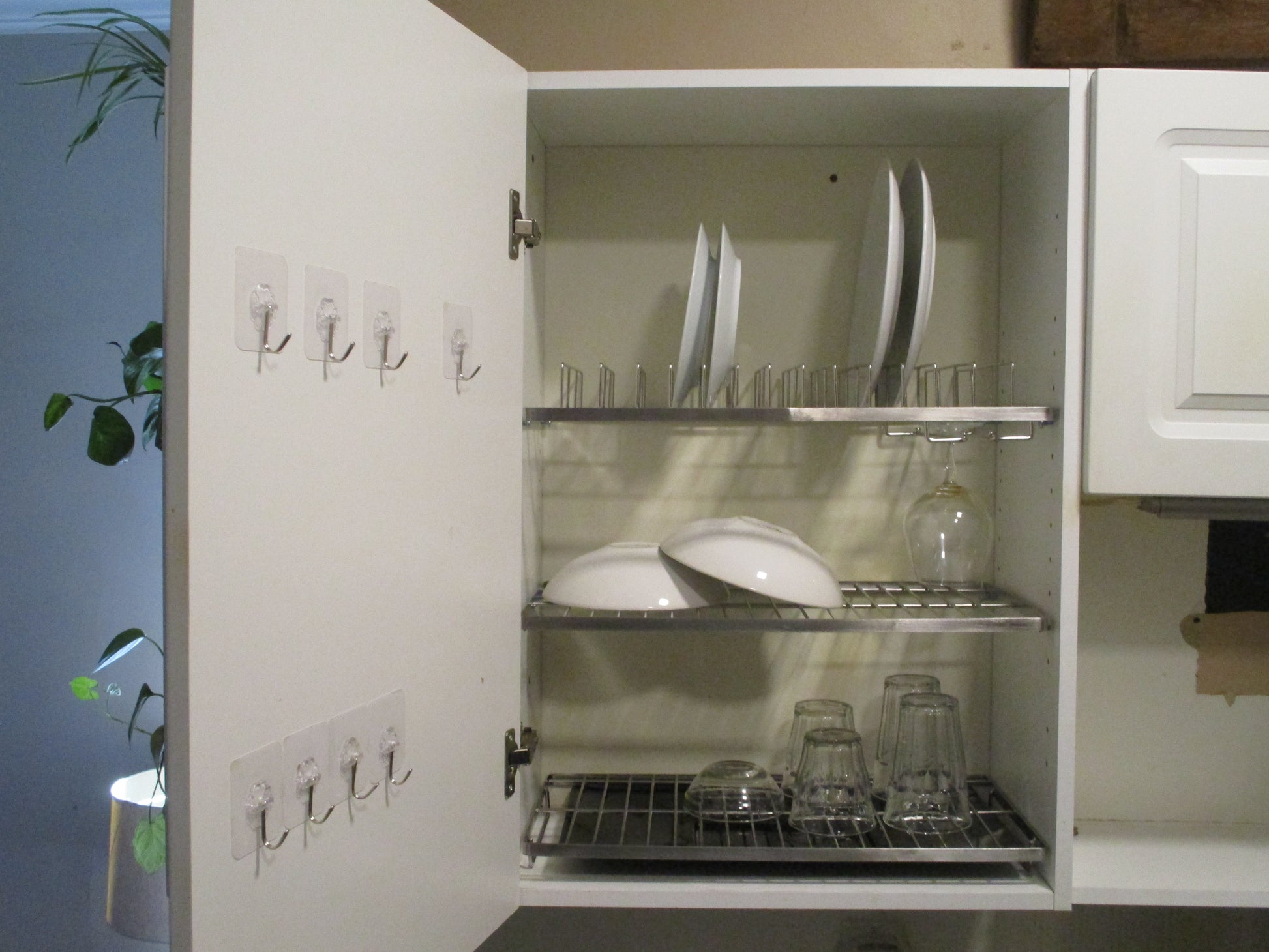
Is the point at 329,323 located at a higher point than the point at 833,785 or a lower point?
higher

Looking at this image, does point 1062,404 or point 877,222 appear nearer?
point 1062,404

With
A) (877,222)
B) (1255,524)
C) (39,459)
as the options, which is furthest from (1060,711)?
(39,459)

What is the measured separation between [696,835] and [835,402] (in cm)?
64

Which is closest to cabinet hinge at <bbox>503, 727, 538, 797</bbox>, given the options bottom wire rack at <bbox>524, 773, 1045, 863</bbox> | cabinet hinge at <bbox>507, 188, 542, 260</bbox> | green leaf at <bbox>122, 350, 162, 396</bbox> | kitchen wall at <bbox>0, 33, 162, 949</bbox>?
bottom wire rack at <bbox>524, 773, 1045, 863</bbox>

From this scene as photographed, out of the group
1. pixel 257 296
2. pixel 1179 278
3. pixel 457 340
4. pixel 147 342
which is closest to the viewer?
pixel 257 296

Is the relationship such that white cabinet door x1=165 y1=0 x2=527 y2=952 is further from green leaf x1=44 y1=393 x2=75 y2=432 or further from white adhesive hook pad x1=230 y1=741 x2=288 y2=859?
green leaf x1=44 y1=393 x2=75 y2=432

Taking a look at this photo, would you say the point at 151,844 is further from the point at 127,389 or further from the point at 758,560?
the point at 758,560

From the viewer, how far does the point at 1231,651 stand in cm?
141

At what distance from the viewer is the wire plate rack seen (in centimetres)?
111

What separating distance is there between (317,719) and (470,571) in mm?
254

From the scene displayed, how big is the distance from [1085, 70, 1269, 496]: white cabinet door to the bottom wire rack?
468 mm

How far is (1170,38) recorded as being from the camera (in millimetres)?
1309

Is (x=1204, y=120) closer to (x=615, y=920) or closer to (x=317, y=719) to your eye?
(x=317, y=719)

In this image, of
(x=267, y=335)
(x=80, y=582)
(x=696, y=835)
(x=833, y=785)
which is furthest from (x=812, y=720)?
(x=80, y=582)
